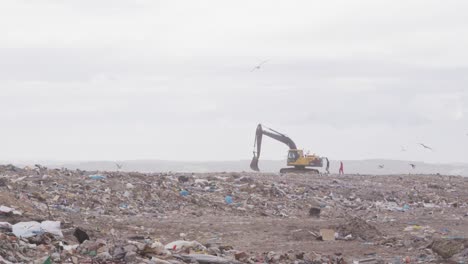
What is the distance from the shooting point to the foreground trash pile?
8156mm

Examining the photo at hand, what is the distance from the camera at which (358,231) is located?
38.6 feet

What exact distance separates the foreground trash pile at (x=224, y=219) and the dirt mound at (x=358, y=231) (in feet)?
0.07

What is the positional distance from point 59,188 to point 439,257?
882 cm

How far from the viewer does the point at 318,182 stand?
20.5 meters

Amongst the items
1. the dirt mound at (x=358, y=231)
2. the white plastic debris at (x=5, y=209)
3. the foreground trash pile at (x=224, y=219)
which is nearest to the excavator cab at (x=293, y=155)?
the foreground trash pile at (x=224, y=219)

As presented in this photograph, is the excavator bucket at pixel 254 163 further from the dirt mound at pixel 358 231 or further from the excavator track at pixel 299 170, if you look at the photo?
the dirt mound at pixel 358 231

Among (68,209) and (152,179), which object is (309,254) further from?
(152,179)

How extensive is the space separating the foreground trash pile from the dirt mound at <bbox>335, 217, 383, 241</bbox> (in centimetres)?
2

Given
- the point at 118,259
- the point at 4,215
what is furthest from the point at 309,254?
the point at 4,215

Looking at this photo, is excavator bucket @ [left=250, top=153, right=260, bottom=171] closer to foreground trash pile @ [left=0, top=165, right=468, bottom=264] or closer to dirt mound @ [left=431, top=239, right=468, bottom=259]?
foreground trash pile @ [left=0, top=165, right=468, bottom=264]

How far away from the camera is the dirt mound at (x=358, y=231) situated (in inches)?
459

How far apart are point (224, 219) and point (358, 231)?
3.39 meters

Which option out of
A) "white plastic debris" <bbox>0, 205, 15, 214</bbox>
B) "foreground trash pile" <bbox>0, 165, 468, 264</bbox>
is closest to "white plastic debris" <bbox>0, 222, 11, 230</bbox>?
"foreground trash pile" <bbox>0, 165, 468, 264</bbox>

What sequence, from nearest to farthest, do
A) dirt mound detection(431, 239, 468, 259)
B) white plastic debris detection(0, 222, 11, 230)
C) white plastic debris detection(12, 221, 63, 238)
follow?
white plastic debris detection(12, 221, 63, 238), white plastic debris detection(0, 222, 11, 230), dirt mound detection(431, 239, 468, 259)
